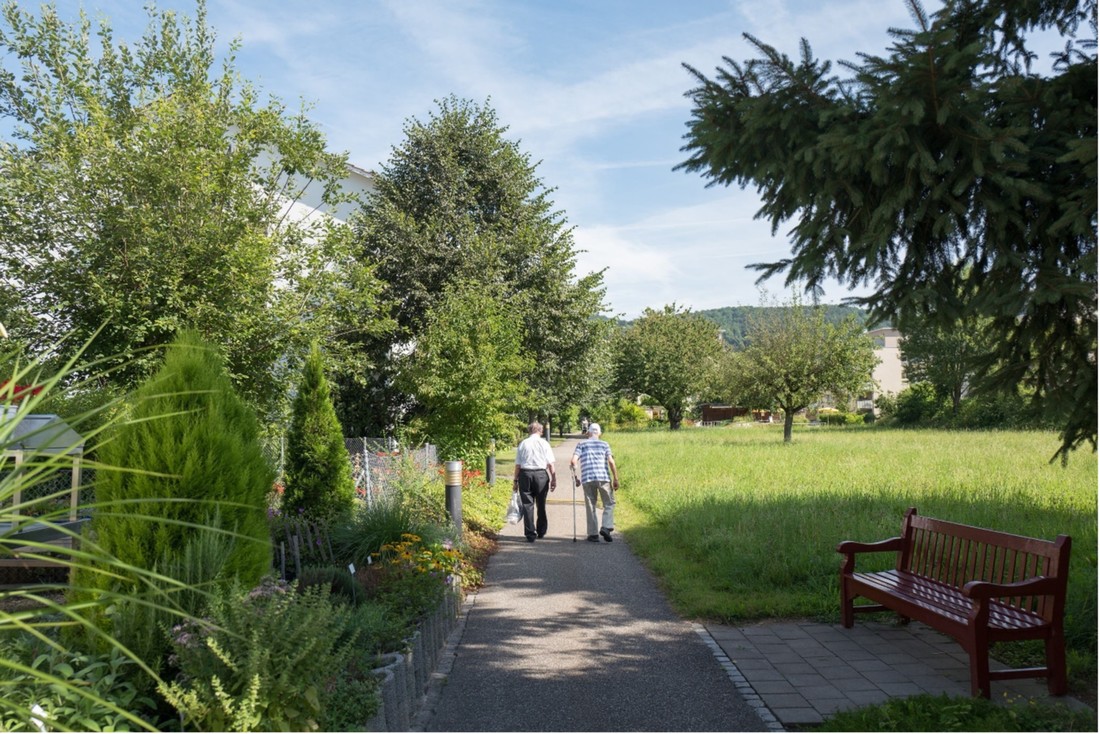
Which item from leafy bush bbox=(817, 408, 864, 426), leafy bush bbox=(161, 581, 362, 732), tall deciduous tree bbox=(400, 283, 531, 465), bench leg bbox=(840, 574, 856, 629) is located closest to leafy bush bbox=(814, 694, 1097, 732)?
bench leg bbox=(840, 574, 856, 629)

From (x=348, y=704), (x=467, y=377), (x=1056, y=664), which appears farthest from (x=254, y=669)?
(x=467, y=377)

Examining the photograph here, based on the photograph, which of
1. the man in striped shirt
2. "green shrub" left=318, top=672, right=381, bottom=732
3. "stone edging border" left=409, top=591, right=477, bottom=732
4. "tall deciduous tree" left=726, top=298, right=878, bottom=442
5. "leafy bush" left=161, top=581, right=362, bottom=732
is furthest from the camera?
"tall deciduous tree" left=726, top=298, right=878, bottom=442

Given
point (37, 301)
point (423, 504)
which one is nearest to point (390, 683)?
point (423, 504)

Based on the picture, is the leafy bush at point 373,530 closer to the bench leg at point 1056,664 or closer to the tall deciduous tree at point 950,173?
the tall deciduous tree at point 950,173

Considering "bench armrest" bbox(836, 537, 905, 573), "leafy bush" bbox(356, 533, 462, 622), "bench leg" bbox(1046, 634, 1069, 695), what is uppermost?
"bench armrest" bbox(836, 537, 905, 573)

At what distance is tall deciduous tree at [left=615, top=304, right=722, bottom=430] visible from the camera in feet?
219

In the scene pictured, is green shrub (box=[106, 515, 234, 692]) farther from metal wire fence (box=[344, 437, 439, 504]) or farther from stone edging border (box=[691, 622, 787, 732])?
metal wire fence (box=[344, 437, 439, 504])

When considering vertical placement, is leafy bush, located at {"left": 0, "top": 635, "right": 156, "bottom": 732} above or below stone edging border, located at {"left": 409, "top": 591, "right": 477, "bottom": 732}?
above

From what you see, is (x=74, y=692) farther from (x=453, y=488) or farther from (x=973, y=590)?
(x=453, y=488)

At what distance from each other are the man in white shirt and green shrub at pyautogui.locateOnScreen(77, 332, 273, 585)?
22.2ft

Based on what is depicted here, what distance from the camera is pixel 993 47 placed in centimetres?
591

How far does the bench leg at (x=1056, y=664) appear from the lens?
5289 mm

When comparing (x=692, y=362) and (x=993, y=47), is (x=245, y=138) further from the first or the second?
(x=692, y=362)

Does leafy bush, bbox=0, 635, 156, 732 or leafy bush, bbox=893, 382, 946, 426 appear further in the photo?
leafy bush, bbox=893, 382, 946, 426
